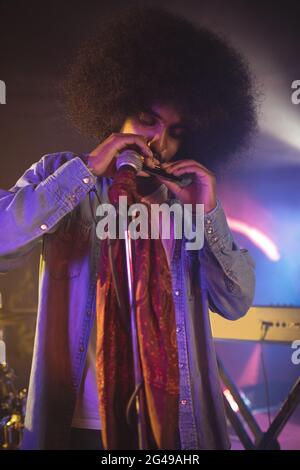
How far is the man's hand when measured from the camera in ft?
4.37

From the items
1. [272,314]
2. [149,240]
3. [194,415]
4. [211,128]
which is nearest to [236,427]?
[272,314]

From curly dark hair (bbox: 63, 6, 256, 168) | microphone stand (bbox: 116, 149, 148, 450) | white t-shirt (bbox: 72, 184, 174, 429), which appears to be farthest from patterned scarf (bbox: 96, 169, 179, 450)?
curly dark hair (bbox: 63, 6, 256, 168)

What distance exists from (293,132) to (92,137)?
97 cm

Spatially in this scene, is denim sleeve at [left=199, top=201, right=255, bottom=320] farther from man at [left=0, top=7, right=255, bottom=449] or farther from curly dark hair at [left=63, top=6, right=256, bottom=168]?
curly dark hair at [left=63, top=6, right=256, bottom=168]

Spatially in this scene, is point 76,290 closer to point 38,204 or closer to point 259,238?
point 38,204

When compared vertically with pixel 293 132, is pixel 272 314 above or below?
below

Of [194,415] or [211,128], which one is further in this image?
[211,128]

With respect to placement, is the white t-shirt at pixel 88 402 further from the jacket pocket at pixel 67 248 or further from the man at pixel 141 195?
the jacket pocket at pixel 67 248

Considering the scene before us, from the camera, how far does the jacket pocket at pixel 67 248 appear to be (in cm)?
133

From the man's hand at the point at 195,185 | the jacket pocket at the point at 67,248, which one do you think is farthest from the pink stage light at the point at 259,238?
the jacket pocket at the point at 67,248

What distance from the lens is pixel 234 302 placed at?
1504 millimetres

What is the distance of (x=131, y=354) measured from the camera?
3.71 feet

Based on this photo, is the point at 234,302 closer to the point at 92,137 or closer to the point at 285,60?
the point at 92,137

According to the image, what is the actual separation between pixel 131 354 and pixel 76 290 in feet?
0.96
